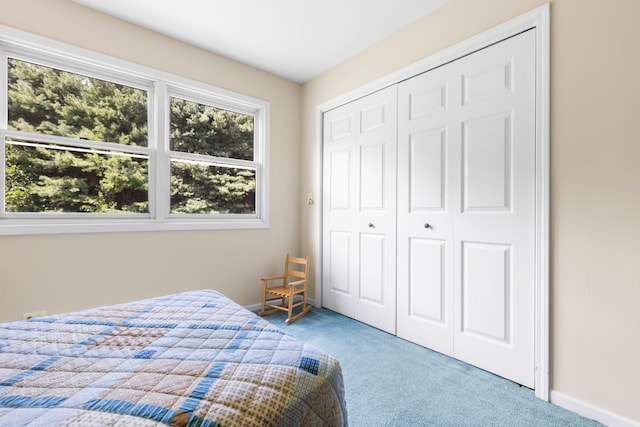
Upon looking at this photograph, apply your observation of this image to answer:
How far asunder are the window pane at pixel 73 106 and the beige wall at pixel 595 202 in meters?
3.11

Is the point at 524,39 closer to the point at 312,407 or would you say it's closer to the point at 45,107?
the point at 312,407

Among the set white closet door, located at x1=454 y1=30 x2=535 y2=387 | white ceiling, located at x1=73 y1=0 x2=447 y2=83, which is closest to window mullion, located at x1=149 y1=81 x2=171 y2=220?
white ceiling, located at x1=73 y1=0 x2=447 y2=83

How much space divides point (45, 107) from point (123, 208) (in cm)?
92

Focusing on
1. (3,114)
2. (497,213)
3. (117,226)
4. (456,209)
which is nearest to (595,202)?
(497,213)

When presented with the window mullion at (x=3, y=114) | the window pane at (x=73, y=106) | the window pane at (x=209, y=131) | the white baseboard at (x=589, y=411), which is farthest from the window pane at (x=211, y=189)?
the white baseboard at (x=589, y=411)

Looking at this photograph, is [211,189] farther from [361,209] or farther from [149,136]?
[361,209]

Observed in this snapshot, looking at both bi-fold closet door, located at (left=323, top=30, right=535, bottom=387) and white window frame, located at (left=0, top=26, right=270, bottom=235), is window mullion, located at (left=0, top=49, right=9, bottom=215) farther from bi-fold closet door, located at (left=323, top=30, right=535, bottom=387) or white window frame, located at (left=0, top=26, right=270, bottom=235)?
bi-fold closet door, located at (left=323, top=30, right=535, bottom=387)

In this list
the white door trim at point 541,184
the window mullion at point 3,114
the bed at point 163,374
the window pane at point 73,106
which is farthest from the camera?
the window pane at point 73,106

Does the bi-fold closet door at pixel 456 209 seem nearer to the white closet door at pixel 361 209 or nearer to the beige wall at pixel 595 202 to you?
the white closet door at pixel 361 209

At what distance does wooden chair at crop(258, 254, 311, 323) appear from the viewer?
9.82 feet

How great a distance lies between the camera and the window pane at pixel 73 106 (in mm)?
2195

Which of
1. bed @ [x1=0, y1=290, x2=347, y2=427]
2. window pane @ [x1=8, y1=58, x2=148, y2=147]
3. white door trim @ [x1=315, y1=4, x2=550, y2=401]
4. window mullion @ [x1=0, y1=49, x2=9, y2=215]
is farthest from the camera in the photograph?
window pane @ [x1=8, y1=58, x2=148, y2=147]

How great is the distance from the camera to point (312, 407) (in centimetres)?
92

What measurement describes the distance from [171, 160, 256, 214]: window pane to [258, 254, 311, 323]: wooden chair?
0.81 meters
